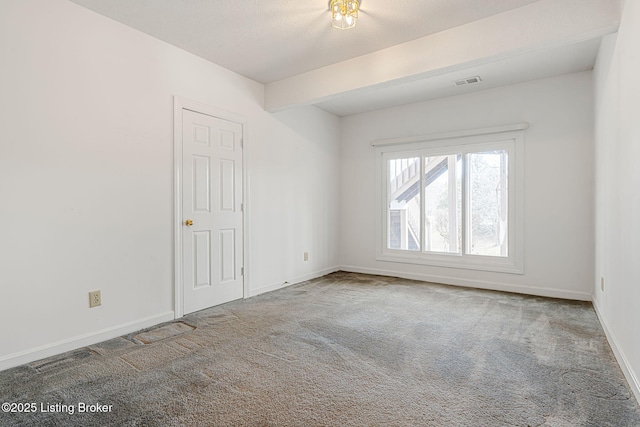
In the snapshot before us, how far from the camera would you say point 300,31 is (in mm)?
2877

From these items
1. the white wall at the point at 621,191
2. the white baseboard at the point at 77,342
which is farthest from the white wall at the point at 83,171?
the white wall at the point at 621,191

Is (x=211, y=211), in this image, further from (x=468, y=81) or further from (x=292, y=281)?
(x=468, y=81)

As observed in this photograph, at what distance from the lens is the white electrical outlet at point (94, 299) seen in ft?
8.51

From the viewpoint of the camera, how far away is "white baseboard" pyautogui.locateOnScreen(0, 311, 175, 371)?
7.27ft

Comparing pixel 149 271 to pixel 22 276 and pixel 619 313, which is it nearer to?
pixel 22 276

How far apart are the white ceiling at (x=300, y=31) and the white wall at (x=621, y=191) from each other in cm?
38

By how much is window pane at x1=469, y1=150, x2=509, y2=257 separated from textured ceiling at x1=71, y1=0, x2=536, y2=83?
2095 mm

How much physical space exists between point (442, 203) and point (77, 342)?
4363 millimetres

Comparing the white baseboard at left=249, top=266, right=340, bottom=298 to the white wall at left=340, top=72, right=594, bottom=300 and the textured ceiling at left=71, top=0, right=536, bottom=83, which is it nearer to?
the white wall at left=340, top=72, right=594, bottom=300

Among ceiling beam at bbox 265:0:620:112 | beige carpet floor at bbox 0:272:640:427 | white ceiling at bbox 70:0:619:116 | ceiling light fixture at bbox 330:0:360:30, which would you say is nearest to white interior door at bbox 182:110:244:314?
beige carpet floor at bbox 0:272:640:427

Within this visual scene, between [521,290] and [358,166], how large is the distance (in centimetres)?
288

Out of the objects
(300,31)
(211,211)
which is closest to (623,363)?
(300,31)

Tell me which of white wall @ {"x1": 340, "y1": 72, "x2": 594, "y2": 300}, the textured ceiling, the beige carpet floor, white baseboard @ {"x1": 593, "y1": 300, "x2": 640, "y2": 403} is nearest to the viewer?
the beige carpet floor

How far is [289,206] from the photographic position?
4594 mm
